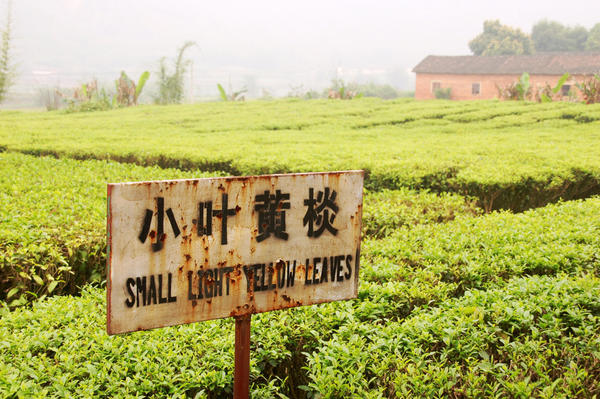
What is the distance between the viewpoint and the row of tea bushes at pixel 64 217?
3.53 m

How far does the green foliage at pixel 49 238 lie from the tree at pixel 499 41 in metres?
53.8

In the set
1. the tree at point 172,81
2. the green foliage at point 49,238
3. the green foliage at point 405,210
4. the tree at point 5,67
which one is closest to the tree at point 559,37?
the tree at point 172,81

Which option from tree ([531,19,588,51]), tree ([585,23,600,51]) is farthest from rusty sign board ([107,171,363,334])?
tree ([531,19,588,51])

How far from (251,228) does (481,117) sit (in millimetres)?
13893

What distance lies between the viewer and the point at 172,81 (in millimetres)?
25578

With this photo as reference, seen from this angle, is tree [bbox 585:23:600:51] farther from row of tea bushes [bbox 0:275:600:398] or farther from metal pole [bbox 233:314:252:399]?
metal pole [bbox 233:314:252:399]

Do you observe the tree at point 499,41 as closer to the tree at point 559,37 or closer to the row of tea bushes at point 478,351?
the tree at point 559,37

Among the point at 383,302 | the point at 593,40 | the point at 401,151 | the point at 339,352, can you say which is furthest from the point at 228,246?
the point at 593,40

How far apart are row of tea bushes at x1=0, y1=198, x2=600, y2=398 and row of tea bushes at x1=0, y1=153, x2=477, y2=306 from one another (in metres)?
0.60

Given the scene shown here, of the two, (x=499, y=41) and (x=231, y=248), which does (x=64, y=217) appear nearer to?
(x=231, y=248)

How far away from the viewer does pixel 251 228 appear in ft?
6.59

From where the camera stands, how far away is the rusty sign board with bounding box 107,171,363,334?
1831mm

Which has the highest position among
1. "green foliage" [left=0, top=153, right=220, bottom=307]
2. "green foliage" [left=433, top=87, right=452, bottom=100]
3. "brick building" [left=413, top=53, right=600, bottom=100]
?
"brick building" [left=413, top=53, right=600, bottom=100]

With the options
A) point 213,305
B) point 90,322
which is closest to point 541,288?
point 213,305
